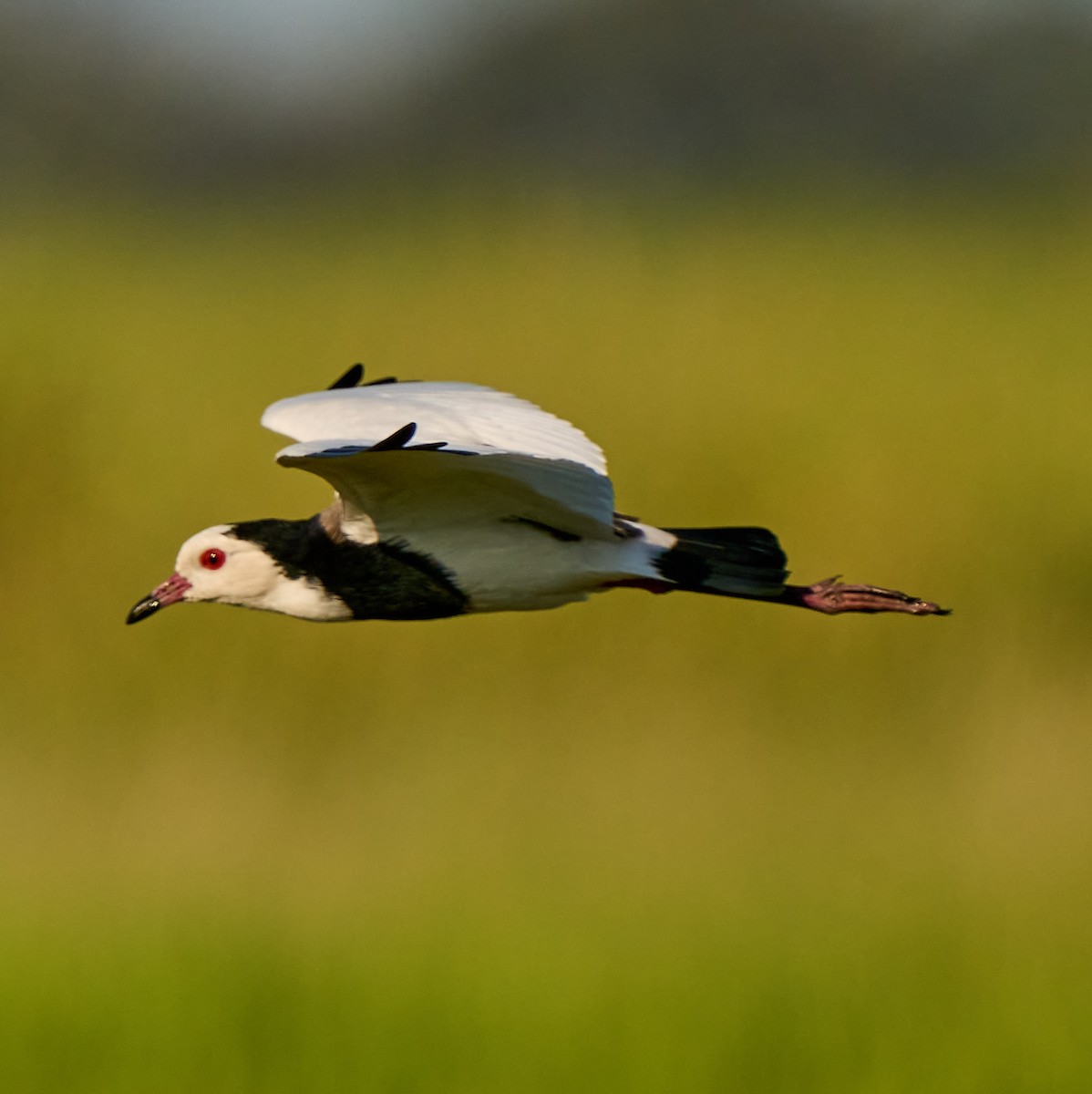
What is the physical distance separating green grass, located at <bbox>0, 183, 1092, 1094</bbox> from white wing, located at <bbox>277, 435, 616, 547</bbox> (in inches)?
132

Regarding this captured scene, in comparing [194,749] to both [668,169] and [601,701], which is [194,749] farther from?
[668,169]

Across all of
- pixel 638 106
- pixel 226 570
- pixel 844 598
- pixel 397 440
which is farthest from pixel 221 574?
pixel 638 106

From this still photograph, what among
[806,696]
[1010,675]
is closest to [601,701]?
[806,696]

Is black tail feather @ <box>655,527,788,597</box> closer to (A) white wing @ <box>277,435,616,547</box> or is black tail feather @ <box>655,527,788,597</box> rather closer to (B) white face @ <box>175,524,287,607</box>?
(A) white wing @ <box>277,435,616,547</box>

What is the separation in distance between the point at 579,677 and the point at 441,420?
191 inches

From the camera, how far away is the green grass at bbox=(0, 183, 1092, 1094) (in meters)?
9.10

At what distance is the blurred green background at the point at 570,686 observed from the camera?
8.91m

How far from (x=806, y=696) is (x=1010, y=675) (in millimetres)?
954

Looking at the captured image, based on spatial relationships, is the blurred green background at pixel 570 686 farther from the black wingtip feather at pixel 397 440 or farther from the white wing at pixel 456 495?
the black wingtip feather at pixel 397 440

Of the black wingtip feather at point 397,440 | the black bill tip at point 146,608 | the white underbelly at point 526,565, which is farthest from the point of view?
the black bill tip at point 146,608

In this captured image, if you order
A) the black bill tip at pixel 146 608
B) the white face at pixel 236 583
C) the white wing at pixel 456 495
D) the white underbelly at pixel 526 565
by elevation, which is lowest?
the black bill tip at pixel 146 608

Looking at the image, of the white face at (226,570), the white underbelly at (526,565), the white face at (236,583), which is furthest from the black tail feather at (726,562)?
the white face at (226,570)

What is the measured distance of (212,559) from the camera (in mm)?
6004

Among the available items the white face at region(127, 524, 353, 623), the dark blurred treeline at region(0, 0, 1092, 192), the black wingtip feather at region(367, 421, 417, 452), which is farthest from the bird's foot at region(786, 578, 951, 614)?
the dark blurred treeline at region(0, 0, 1092, 192)
